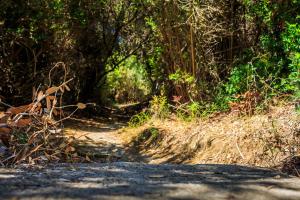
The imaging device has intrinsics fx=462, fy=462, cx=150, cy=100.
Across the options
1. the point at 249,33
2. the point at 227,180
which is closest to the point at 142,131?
the point at 249,33

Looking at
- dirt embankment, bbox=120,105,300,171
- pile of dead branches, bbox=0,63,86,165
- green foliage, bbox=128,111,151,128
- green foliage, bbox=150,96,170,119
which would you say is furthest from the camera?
green foliage, bbox=128,111,151,128

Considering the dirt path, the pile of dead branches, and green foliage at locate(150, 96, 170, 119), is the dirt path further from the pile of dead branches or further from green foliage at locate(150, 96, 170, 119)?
green foliage at locate(150, 96, 170, 119)

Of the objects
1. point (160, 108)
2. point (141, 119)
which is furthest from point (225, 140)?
point (141, 119)

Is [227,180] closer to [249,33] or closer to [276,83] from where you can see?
[276,83]

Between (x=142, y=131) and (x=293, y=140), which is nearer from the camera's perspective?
(x=293, y=140)

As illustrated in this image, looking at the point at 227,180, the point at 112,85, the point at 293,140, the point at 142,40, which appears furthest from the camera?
the point at 112,85

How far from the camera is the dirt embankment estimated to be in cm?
545

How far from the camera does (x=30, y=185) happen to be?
2.39m

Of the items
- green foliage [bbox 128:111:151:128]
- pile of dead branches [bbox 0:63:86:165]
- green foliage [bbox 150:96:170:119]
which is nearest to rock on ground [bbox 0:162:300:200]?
pile of dead branches [bbox 0:63:86:165]

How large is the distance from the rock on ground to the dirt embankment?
233cm

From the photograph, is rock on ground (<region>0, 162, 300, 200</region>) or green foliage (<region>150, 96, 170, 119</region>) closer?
rock on ground (<region>0, 162, 300, 200</region>)

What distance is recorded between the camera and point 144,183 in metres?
2.56

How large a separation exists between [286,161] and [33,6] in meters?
7.09

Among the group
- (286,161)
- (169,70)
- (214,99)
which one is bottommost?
(286,161)
